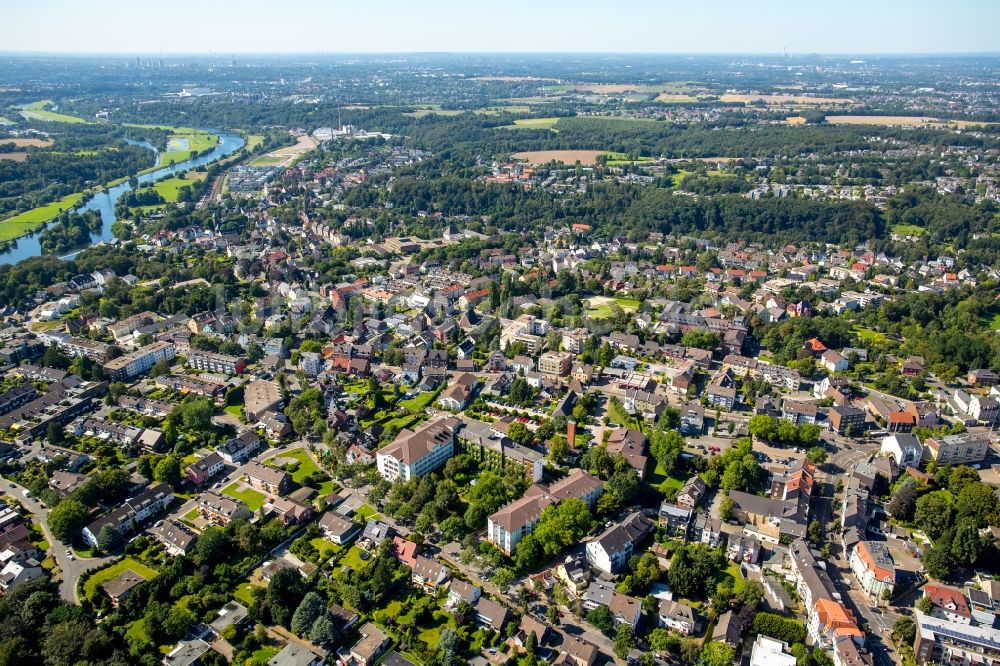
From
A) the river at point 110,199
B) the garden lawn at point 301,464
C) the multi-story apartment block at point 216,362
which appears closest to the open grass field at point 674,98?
the river at point 110,199

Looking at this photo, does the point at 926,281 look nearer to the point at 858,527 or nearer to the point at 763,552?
the point at 858,527

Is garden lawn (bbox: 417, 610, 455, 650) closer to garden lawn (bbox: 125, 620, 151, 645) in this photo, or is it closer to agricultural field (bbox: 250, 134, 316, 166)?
garden lawn (bbox: 125, 620, 151, 645)

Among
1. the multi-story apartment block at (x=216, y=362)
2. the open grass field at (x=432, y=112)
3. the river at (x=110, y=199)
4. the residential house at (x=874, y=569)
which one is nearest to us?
the residential house at (x=874, y=569)

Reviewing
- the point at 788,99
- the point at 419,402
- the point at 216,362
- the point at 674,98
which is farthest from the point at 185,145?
the point at 788,99

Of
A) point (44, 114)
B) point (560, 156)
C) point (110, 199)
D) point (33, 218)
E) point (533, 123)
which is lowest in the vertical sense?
point (33, 218)

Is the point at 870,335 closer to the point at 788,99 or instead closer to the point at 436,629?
the point at 436,629

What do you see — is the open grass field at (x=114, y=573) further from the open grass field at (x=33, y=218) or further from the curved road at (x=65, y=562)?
the open grass field at (x=33, y=218)
